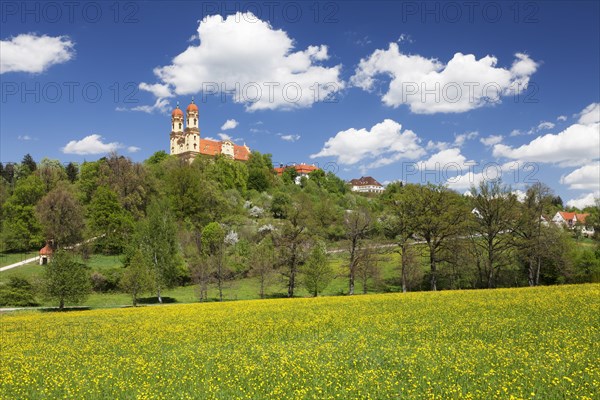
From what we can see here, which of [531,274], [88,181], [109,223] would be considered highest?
[88,181]

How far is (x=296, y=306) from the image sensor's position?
34531mm

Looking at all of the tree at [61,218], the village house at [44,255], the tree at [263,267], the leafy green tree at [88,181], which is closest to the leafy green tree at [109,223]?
the tree at [61,218]

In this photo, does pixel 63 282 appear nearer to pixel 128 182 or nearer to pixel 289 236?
pixel 289 236

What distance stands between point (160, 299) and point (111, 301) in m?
6.32

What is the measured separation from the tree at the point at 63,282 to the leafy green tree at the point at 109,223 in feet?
102

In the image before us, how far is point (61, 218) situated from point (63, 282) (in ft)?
116

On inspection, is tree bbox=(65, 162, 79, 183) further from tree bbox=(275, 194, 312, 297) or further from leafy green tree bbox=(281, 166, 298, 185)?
tree bbox=(275, 194, 312, 297)

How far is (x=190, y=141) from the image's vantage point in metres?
169

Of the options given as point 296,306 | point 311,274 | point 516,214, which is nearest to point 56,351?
point 296,306

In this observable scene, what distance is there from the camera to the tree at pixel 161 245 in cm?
5956

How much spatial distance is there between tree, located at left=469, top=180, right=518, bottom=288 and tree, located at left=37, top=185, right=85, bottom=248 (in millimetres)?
67114

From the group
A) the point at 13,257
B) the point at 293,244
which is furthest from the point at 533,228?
the point at 13,257

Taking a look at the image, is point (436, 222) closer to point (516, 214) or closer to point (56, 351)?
point (516, 214)

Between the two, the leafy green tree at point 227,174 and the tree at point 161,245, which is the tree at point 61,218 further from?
the leafy green tree at point 227,174
